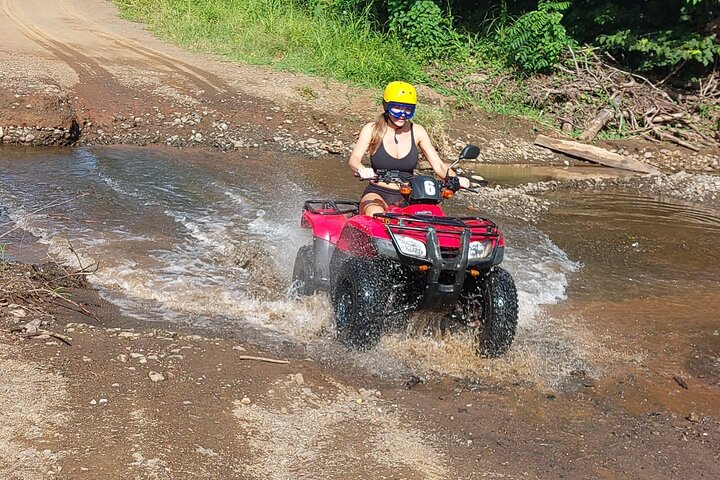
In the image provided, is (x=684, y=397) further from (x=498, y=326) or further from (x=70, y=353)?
(x=70, y=353)

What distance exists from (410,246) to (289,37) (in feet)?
47.8

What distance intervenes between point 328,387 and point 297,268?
78.9 inches

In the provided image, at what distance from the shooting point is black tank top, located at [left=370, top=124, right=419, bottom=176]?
22.5 feet

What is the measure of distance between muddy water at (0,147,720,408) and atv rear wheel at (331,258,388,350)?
142 mm

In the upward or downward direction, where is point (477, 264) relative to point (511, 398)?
upward

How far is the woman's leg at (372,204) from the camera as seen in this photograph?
6.54 metres

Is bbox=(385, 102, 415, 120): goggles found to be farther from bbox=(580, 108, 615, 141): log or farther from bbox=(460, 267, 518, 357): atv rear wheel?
bbox=(580, 108, 615, 141): log

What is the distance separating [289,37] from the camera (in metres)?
19.4

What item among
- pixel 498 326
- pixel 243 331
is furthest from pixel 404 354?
pixel 243 331

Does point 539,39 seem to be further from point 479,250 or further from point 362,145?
point 479,250

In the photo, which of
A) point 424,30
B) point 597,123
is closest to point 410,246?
point 597,123

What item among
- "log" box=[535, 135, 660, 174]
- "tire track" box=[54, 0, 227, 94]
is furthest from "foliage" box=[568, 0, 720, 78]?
"tire track" box=[54, 0, 227, 94]

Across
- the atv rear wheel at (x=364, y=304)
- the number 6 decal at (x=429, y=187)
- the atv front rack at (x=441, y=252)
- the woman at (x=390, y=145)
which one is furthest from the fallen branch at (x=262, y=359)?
the number 6 decal at (x=429, y=187)

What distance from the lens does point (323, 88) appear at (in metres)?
16.6
